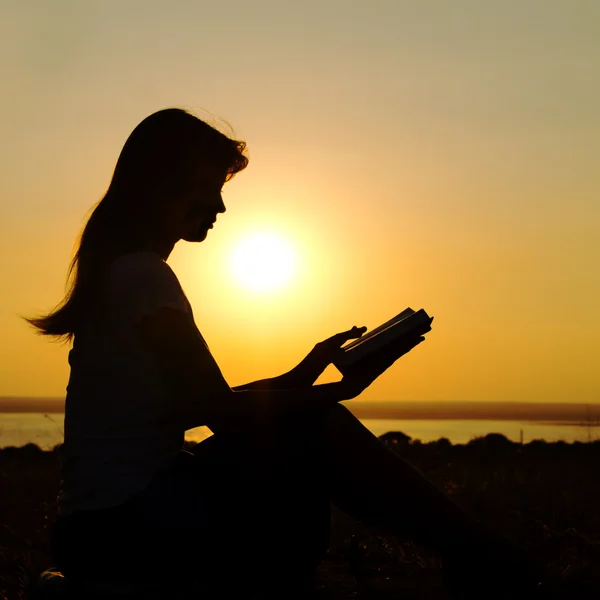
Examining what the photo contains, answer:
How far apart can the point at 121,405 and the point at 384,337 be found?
1.05m

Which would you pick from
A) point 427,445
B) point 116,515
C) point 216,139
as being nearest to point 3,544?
point 116,515

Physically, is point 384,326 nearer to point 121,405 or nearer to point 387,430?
point 121,405

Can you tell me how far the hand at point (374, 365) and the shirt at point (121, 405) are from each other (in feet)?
2.25

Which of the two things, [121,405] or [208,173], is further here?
[208,173]

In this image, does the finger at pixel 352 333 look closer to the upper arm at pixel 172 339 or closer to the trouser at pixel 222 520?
the trouser at pixel 222 520

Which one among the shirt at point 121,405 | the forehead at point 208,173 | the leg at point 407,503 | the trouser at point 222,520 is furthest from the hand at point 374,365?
the forehead at point 208,173

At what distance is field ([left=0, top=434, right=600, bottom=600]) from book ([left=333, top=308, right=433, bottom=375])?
1029 mm

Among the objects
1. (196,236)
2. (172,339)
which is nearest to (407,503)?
(172,339)

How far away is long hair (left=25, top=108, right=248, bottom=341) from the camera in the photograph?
3584mm

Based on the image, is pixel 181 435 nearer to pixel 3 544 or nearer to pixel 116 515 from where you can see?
pixel 116 515

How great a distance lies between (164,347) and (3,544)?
12.2 feet

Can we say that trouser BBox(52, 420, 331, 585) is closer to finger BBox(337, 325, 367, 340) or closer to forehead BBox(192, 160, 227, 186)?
finger BBox(337, 325, 367, 340)

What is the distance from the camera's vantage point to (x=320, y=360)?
4070 mm

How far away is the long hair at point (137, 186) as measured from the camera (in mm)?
3584
